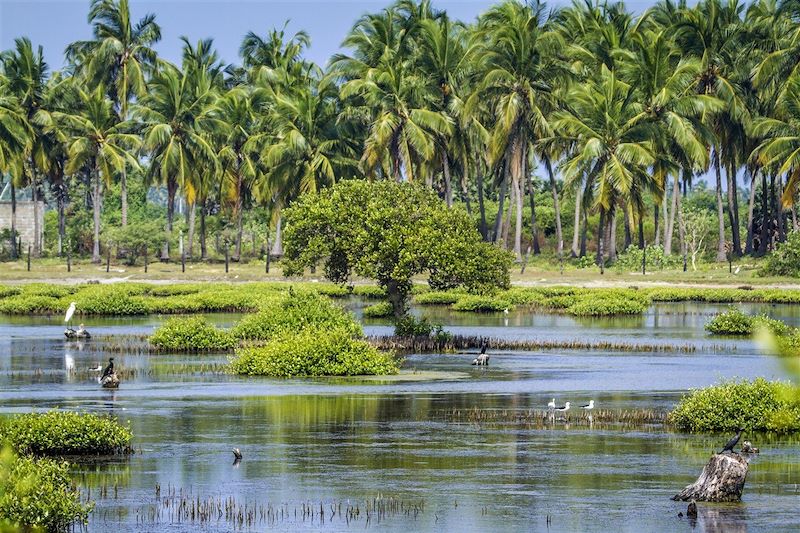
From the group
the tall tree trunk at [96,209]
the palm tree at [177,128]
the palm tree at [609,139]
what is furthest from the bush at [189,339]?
the tall tree trunk at [96,209]

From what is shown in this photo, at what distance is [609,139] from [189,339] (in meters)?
40.7

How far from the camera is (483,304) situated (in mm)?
74875

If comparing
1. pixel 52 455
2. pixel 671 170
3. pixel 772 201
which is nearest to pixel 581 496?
pixel 52 455

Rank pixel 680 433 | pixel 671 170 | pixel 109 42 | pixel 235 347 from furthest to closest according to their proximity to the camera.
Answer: pixel 109 42
pixel 671 170
pixel 235 347
pixel 680 433

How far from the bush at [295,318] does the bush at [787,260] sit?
40449 mm

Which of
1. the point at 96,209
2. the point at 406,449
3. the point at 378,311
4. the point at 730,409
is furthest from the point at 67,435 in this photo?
the point at 96,209

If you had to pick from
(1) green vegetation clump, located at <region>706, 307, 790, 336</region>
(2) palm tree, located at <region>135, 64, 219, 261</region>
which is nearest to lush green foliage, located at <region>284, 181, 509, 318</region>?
(1) green vegetation clump, located at <region>706, 307, 790, 336</region>

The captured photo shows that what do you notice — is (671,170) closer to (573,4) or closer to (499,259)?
(573,4)

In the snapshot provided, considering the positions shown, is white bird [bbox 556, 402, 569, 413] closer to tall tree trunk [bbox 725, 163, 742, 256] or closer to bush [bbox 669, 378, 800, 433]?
Result: bush [bbox 669, 378, 800, 433]

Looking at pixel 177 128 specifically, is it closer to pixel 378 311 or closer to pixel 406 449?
pixel 378 311

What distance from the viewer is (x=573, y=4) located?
9931 cm

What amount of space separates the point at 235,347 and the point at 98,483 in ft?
75.6

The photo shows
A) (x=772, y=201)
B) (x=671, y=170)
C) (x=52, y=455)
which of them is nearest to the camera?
(x=52, y=455)

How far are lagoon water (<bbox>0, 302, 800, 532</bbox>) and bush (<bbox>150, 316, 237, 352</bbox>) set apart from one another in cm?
142
